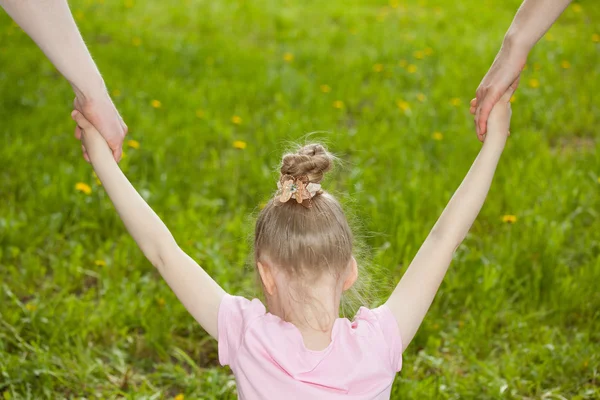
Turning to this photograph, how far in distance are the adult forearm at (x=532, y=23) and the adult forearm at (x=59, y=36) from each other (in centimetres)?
97

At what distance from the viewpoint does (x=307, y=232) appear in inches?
55.8

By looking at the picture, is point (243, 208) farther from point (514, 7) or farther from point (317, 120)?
point (514, 7)

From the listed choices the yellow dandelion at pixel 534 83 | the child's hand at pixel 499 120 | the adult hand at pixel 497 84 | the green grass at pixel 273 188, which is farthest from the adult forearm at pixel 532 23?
the yellow dandelion at pixel 534 83

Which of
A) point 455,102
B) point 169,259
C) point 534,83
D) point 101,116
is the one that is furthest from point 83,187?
point 534,83

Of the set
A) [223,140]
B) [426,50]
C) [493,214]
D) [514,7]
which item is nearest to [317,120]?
[223,140]

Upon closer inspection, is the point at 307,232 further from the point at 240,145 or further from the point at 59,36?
the point at 240,145

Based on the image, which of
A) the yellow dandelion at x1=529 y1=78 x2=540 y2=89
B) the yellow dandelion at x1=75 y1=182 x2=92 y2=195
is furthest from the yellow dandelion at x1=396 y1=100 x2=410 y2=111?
the yellow dandelion at x1=75 y1=182 x2=92 y2=195

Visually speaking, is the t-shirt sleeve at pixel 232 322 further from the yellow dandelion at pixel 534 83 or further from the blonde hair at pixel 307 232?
the yellow dandelion at pixel 534 83

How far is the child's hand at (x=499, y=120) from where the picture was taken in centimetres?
162

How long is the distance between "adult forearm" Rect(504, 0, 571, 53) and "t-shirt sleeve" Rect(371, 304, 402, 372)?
747mm

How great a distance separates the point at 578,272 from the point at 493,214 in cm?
50

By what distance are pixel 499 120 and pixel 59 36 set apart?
946mm

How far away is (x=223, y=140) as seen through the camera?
395cm

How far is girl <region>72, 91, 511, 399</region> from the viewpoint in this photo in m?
1.41
